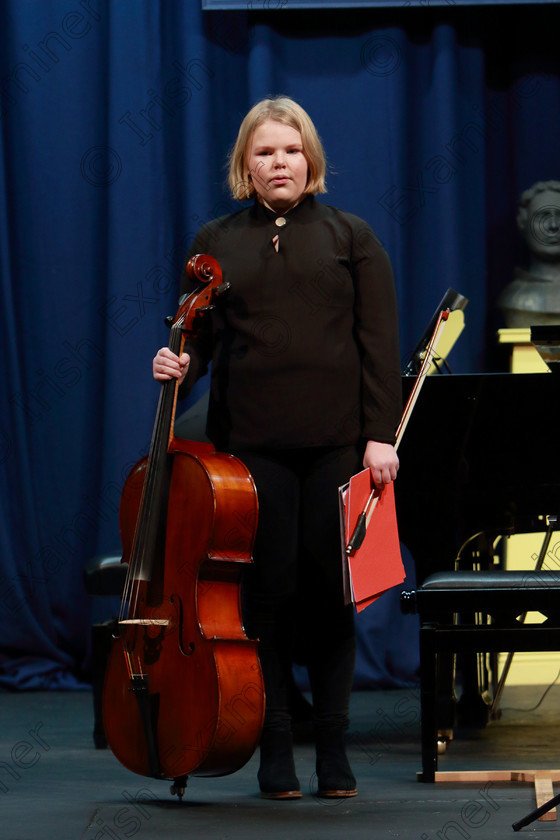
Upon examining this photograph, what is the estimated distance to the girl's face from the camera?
207 cm

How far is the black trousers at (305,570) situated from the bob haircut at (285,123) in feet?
1.66

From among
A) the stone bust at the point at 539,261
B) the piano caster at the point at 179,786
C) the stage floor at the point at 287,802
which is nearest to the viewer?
the stage floor at the point at 287,802

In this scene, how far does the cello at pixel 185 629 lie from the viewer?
186 cm

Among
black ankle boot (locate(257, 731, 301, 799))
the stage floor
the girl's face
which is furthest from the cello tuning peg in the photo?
the stage floor

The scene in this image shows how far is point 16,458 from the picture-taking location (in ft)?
12.8

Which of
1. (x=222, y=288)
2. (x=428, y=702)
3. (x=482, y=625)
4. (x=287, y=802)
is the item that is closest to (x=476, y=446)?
(x=482, y=625)

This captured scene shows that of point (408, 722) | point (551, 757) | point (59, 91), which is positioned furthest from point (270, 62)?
point (551, 757)

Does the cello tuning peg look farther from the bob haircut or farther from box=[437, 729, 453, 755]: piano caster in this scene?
box=[437, 729, 453, 755]: piano caster

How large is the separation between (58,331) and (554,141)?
1888mm

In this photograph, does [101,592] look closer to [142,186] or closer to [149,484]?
[149,484]

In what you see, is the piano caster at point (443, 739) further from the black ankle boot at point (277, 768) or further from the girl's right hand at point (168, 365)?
the girl's right hand at point (168, 365)

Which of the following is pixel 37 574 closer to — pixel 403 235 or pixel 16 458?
pixel 16 458

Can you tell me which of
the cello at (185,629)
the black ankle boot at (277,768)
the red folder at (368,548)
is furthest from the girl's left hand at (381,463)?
the black ankle boot at (277,768)

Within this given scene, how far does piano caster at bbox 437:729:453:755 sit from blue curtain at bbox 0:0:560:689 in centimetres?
121
